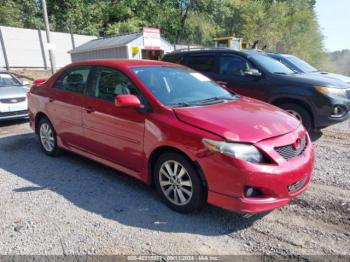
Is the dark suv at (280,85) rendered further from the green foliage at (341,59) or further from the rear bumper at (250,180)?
the green foliage at (341,59)

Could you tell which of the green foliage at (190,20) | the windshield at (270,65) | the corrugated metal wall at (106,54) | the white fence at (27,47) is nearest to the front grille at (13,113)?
the windshield at (270,65)

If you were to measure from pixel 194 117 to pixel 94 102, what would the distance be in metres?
1.63

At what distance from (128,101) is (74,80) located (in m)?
1.66

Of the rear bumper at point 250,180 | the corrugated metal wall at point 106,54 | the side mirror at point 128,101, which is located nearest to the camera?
the rear bumper at point 250,180

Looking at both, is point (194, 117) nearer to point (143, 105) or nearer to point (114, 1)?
point (143, 105)

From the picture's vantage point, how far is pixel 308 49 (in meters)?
38.7

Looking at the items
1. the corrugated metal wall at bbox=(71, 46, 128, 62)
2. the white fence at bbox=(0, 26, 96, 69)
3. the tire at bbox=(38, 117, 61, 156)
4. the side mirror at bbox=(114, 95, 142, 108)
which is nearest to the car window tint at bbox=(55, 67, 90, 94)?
the tire at bbox=(38, 117, 61, 156)

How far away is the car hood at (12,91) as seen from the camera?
8125 millimetres

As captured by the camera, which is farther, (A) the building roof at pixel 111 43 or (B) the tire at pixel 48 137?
(A) the building roof at pixel 111 43

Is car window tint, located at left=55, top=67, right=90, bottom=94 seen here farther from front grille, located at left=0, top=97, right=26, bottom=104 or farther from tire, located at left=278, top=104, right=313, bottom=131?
tire, located at left=278, top=104, right=313, bottom=131

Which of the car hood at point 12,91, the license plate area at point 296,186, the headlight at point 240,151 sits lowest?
the car hood at point 12,91

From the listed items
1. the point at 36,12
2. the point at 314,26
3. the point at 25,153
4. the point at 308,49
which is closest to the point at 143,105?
the point at 25,153

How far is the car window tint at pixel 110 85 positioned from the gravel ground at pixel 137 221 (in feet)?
3.83

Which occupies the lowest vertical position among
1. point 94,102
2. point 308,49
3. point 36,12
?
point 308,49
